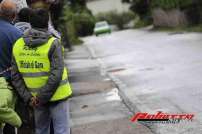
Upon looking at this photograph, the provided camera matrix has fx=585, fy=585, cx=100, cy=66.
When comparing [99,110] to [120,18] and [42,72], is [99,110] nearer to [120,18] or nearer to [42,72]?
[42,72]

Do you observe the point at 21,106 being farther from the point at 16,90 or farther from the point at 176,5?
the point at 176,5

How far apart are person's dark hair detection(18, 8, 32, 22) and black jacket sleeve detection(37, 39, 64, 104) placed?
53 centimetres

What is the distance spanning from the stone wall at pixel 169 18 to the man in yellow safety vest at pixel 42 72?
119 feet

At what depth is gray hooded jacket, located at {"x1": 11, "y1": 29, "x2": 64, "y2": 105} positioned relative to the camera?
5.80 meters

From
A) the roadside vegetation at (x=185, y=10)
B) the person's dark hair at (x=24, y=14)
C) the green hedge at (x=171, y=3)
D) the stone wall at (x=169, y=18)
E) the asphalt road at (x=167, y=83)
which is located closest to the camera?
the person's dark hair at (x=24, y=14)

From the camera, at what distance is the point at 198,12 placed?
40.2 metres

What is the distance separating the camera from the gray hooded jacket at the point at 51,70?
19.0 feet

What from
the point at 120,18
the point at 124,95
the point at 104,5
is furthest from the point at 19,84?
the point at 104,5

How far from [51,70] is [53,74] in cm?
5

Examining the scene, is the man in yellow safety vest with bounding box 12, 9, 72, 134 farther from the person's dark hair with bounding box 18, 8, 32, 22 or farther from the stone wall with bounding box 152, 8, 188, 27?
the stone wall with bounding box 152, 8, 188, 27

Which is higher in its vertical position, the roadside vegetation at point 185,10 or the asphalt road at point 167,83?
the asphalt road at point 167,83

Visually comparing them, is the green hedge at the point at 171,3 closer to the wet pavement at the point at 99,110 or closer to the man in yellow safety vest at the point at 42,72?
the wet pavement at the point at 99,110

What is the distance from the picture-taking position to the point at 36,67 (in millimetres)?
5891

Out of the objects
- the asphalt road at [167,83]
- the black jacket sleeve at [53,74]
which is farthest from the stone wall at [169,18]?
the black jacket sleeve at [53,74]
